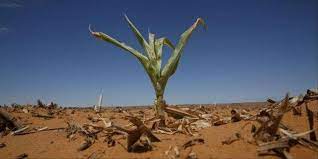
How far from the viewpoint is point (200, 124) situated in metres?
5.37

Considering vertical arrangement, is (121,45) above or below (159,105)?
above

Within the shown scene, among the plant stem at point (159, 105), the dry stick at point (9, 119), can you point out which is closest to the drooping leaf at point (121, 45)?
the plant stem at point (159, 105)

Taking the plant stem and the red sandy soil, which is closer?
the red sandy soil

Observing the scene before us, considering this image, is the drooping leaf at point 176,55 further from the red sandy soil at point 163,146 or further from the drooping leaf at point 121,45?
the red sandy soil at point 163,146

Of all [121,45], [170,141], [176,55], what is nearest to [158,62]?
[176,55]

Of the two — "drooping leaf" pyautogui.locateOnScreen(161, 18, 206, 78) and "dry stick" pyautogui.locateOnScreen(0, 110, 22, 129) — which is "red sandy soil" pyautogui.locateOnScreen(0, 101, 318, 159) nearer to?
"dry stick" pyautogui.locateOnScreen(0, 110, 22, 129)

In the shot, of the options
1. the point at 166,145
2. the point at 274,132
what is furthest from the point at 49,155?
the point at 274,132

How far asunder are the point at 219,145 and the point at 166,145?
698 mm

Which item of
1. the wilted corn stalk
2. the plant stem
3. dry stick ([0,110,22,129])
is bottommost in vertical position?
dry stick ([0,110,22,129])

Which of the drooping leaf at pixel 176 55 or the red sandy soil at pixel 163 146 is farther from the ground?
the drooping leaf at pixel 176 55

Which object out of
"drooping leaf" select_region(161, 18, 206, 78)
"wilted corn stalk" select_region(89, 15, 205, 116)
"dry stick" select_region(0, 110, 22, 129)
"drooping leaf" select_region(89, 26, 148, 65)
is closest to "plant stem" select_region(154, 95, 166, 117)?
"wilted corn stalk" select_region(89, 15, 205, 116)

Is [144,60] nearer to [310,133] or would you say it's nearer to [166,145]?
[166,145]

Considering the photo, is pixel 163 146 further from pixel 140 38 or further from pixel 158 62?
pixel 140 38

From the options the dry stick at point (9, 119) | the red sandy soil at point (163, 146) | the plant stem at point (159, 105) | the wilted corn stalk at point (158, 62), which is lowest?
the red sandy soil at point (163, 146)
